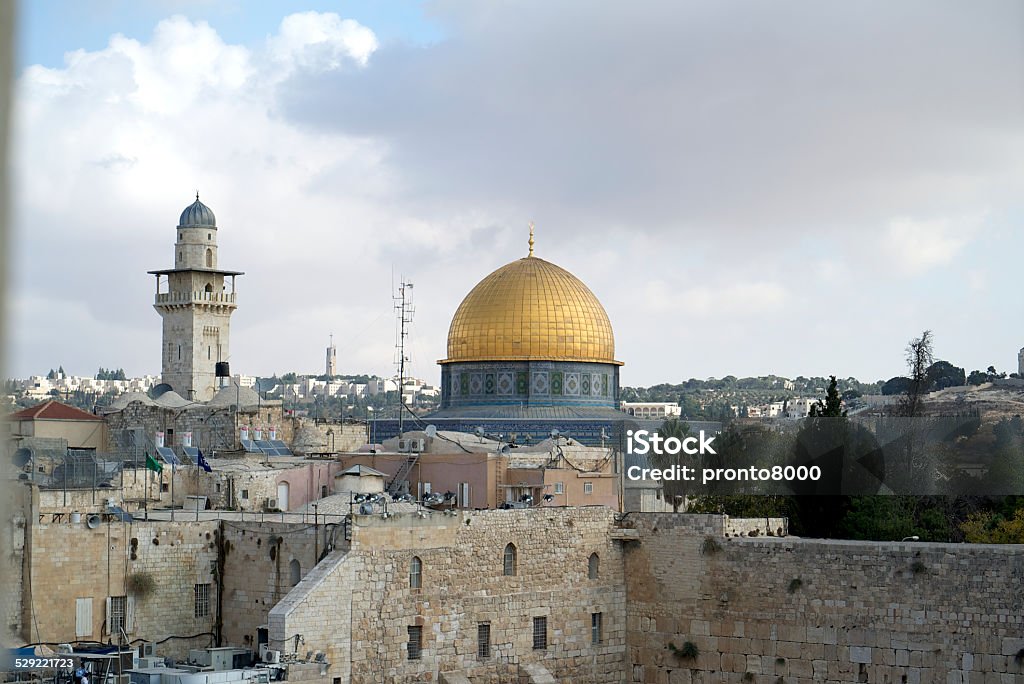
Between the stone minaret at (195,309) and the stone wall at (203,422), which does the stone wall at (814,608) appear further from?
the stone minaret at (195,309)

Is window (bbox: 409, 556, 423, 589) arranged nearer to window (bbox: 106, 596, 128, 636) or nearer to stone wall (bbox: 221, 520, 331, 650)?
stone wall (bbox: 221, 520, 331, 650)

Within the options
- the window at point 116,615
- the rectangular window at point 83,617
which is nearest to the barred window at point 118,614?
the window at point 116,615

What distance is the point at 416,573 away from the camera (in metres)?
20.1

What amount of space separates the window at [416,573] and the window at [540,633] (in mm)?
2220

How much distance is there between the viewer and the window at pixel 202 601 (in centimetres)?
2053

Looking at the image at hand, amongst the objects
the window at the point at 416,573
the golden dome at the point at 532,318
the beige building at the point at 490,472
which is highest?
the golden dome at the point at 532,318

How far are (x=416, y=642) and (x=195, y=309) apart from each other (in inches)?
957

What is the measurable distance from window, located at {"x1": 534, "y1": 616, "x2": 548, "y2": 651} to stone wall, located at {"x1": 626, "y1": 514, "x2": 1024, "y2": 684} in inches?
61.3

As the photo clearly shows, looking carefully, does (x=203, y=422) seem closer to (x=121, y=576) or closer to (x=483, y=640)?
(x=121, y=576)

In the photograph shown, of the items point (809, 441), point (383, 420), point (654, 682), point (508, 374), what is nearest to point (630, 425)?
point (508, 374)

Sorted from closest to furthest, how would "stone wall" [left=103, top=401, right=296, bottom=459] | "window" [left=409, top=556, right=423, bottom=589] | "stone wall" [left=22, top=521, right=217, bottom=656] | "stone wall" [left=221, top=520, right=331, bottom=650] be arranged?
1. "stone wall" [left=22, top=521, right=217, bottom=656]
2. "stone wall" [left=221, top=520, right=331, bottom=650]
3. "window" [left=409, top=556, right=423, bottom=589]
4. "stone wall" [left=103, top=401, right=296, bottom=459]

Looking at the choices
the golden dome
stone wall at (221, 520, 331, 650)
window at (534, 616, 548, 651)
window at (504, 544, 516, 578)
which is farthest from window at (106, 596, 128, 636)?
the golden dome

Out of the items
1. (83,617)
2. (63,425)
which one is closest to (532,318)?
(63,425)

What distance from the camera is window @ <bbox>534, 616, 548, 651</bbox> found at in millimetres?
21484
